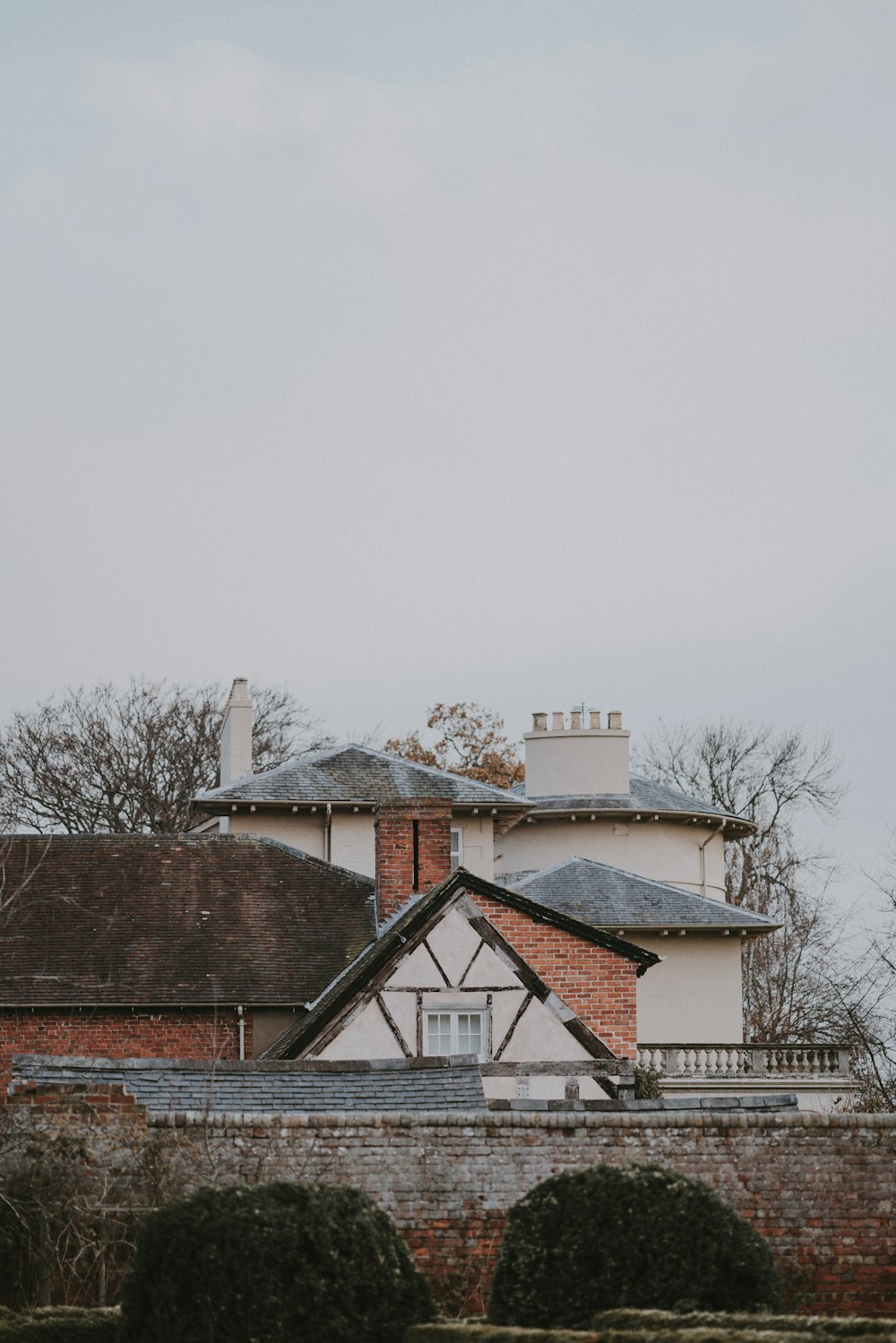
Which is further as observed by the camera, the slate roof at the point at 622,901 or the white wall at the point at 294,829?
the slate roof at the point at 622,901

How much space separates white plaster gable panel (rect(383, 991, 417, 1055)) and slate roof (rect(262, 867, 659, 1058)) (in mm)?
426

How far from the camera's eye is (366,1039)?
21719mm

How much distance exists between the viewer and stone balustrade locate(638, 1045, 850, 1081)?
33.1 meters

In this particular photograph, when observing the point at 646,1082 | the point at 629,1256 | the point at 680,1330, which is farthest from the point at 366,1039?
the point at 680,1330

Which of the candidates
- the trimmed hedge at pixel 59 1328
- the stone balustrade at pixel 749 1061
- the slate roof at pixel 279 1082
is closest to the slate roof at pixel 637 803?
the stone balustrade at pixel 749 1061

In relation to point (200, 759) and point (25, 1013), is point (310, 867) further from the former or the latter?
point (200, 759)

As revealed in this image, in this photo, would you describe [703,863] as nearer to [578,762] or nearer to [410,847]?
[578,762]

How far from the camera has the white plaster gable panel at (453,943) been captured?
22.3 m

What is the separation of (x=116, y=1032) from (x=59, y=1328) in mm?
13524

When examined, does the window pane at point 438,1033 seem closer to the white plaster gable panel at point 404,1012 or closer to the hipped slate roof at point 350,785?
the white plaster gable panel at point 404,1012

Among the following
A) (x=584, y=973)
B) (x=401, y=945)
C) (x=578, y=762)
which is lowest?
(x=584, y=973)

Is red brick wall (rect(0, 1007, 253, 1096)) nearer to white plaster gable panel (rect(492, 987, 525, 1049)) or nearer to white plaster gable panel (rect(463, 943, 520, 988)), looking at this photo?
white plaster gable panel (rect(463, 943, 520, 988))

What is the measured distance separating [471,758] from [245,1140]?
36879 mm

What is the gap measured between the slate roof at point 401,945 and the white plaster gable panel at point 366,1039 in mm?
243
